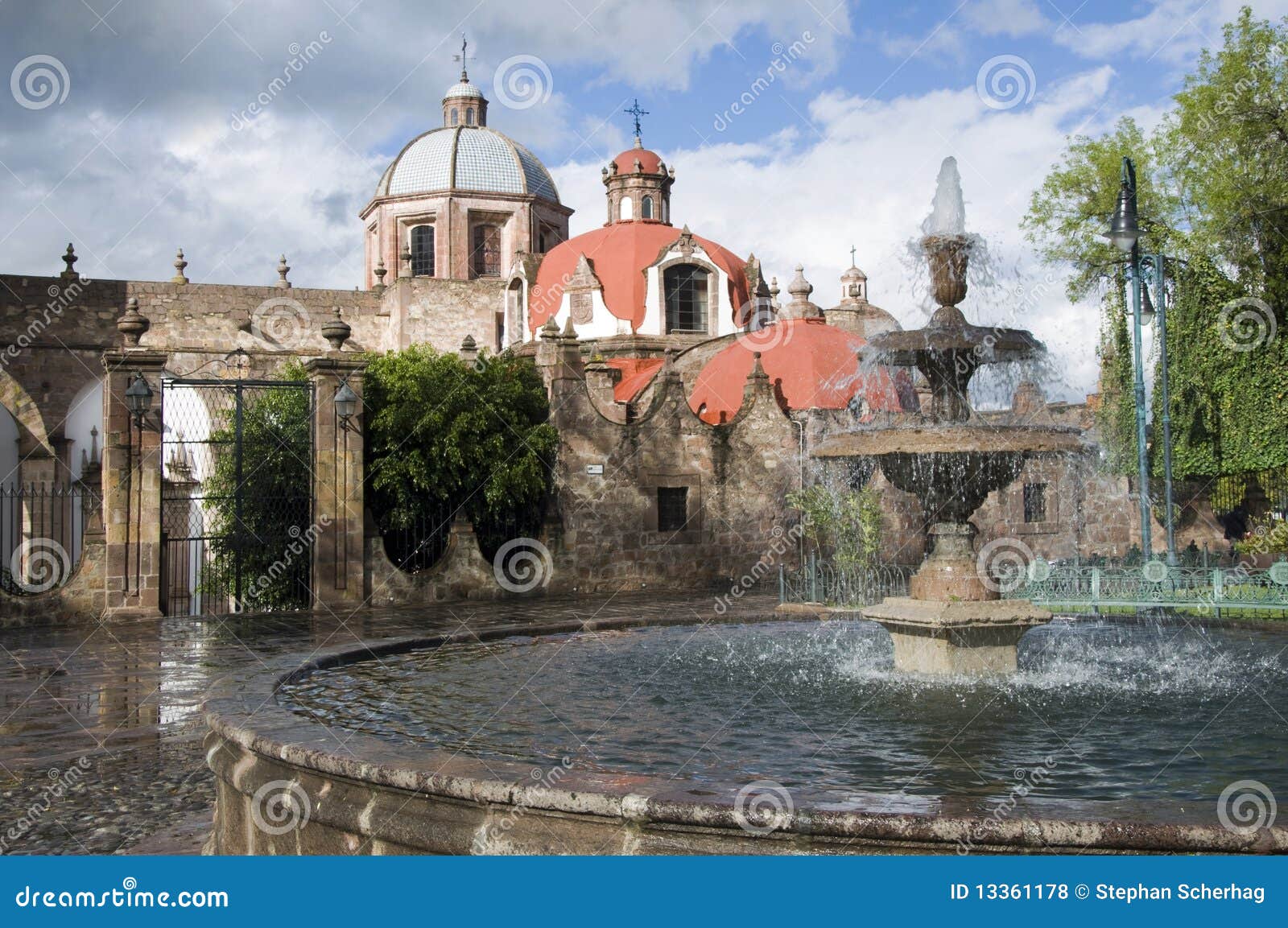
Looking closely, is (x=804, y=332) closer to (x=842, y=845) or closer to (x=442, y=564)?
(x=442, y=564)

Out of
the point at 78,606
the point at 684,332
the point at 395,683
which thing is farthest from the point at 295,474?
the point at 684,332

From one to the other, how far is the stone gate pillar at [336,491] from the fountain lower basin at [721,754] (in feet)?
22.5

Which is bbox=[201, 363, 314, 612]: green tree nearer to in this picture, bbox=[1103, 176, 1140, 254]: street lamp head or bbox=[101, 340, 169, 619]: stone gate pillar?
bbox=[101, 340, 169, 619]: stone gate pillar

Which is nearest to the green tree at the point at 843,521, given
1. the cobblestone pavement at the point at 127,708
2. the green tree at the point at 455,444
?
the cobblestone pavement at the point at 127,708

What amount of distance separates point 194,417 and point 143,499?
10.1 m

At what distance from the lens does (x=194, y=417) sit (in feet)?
82.5

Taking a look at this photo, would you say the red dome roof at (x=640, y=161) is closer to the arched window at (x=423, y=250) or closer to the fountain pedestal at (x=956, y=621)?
the arched window at (x=423, y=250)

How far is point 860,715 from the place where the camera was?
22.3ft

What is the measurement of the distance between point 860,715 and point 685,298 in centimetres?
2469

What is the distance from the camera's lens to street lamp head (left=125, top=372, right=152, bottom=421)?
1512cm

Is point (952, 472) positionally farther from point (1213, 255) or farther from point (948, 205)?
point (1213, 255)

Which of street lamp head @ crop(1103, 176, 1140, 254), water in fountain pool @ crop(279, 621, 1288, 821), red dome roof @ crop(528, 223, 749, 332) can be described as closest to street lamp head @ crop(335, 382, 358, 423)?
water in fountain pool @ crop(279, 621, 1288, 821)

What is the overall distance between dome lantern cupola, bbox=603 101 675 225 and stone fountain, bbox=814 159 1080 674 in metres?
25.4

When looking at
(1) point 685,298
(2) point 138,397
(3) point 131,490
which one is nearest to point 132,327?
(2) point 138,397
